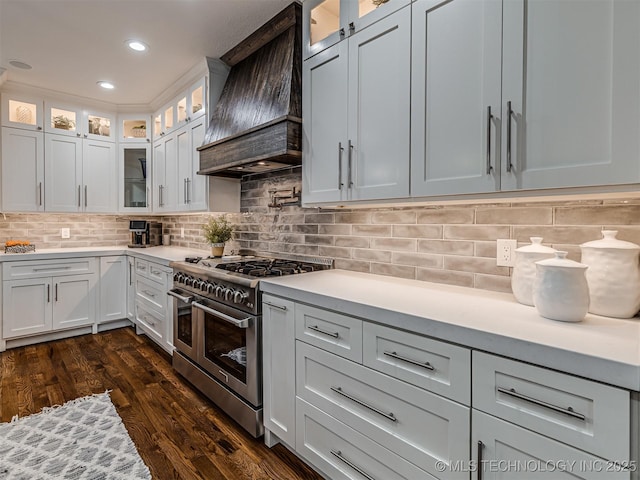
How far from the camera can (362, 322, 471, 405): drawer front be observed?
3.56 feet

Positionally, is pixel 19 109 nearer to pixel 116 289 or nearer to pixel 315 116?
pixel 116 289

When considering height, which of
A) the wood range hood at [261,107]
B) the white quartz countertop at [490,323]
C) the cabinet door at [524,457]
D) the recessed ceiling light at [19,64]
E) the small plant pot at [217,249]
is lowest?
the cabinet door at [524,457]

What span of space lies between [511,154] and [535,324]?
0.59 metres

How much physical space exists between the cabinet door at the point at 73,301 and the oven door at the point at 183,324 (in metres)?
1.61

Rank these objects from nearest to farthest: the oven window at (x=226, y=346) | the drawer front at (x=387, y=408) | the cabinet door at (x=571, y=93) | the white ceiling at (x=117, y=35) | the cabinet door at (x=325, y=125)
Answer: the cabinet door at (x=571, y=93)
the drawer front at (x=387, y=408)
the cabinet door at (x=325, y=125)
the oven window at (x=226, y=346)
the white ceiling at (x=117, y=35)

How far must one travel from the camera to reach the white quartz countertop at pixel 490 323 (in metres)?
0.84

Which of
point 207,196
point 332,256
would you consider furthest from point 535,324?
point 207,196

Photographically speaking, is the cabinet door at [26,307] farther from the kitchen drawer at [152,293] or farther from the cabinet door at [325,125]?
the cabinet door at [325,125]

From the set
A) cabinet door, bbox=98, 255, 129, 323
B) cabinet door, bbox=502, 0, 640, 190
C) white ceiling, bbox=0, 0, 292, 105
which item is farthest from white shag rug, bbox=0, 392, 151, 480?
white ceiling, bbox=0, 0, 292, 105

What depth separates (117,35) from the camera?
2.52 m

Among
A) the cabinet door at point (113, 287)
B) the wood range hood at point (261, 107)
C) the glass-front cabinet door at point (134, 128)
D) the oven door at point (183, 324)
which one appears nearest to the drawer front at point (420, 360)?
the wood range hood at point (261, 107)

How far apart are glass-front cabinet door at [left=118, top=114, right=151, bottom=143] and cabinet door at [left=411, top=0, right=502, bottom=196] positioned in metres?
3.64

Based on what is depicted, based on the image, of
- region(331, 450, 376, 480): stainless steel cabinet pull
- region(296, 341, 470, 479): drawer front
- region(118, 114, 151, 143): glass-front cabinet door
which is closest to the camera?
region(296, 341, 470, 479): drawer front

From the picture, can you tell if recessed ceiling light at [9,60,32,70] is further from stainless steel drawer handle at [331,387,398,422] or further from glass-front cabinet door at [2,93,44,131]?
stainless steel drawer handle at [331,387,398,422]
